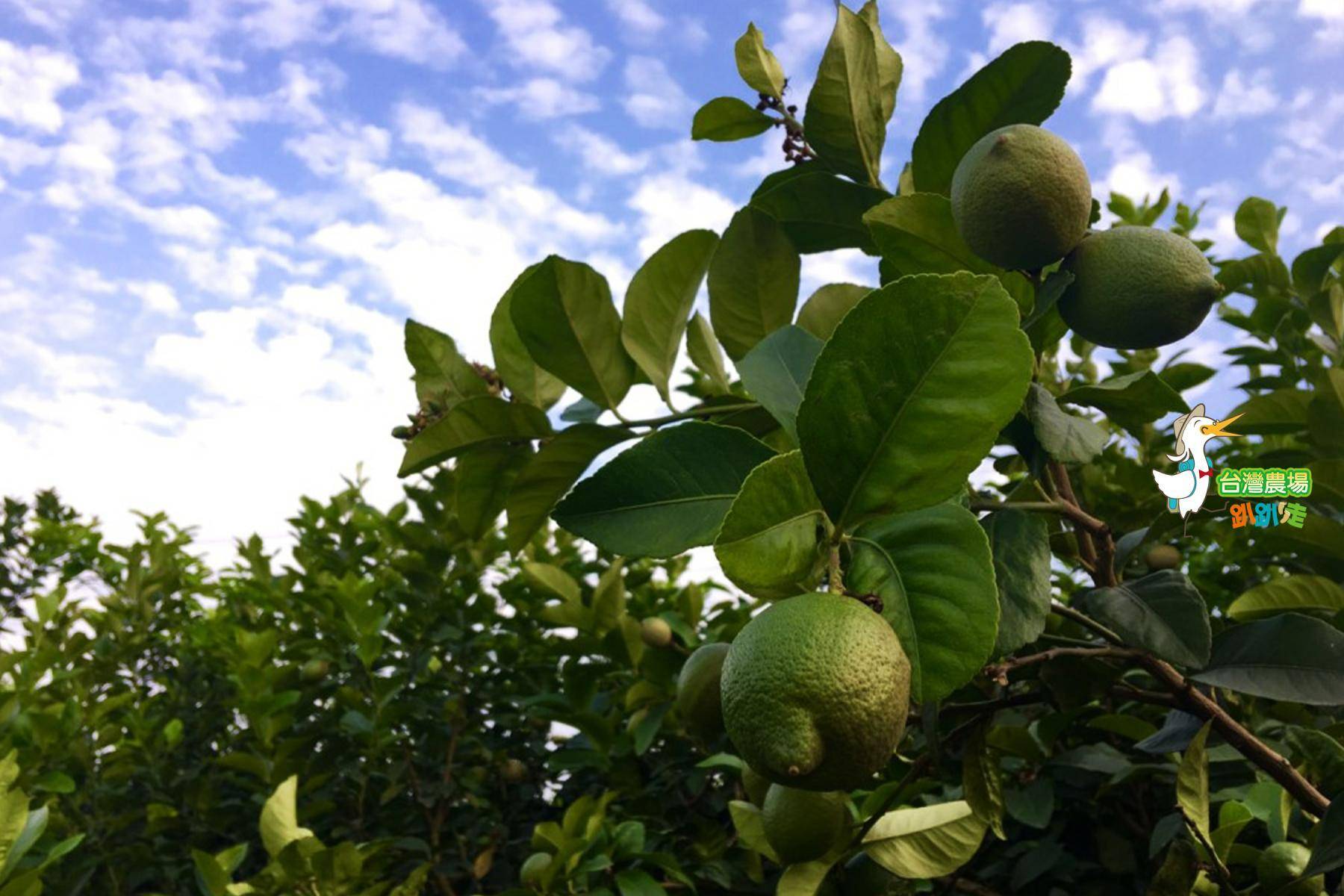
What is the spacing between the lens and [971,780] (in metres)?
1.17

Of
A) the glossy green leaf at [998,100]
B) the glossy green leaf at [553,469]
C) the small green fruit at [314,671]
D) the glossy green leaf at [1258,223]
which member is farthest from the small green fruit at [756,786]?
the glossy green leaf at [1258,223]

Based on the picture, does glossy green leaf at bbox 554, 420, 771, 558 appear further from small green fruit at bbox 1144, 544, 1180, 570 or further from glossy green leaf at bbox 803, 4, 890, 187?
small green fruit at bbox 1144, 544, 1180, 570

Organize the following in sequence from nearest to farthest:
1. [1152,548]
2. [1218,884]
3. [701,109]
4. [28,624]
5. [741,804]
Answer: [1218,884] < [741,804] < [701,109] < [1152,548] < [28,624]

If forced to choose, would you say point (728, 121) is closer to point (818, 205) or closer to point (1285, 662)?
point (818, 205)

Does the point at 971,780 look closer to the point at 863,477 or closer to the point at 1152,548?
the point at 863,477

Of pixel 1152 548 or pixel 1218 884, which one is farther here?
pixel 1152 548

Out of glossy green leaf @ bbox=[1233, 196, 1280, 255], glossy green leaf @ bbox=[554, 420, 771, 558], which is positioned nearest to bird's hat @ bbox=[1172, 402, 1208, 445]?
glossy green leaf @ bbox=[554, 420, 771, 558]

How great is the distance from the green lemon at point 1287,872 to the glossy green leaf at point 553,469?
89 centimetres

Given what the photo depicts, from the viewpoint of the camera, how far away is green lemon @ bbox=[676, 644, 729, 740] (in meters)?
1.10

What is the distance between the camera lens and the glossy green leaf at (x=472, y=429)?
122 centimetres

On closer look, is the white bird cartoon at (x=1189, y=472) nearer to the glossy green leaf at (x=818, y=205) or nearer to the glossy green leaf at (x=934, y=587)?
→ the glossy green leaf at (x=818, y=205)

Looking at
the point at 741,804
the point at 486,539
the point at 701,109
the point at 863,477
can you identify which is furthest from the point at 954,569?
the point at 486,539

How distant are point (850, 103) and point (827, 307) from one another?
25 centimetres

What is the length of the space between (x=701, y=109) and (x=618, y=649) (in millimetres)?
1234
